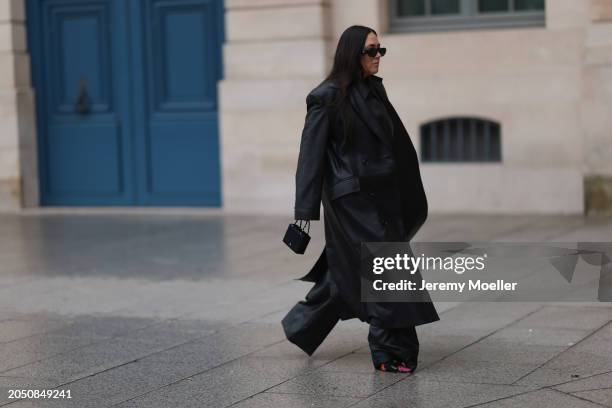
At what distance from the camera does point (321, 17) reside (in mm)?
13688

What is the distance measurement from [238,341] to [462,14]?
275 inches

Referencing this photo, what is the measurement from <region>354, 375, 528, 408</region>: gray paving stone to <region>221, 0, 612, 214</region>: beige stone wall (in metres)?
6.78

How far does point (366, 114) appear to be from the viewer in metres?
6.54

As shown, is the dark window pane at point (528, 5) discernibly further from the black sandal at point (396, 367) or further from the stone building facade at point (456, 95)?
the black sandal at point (396, 367)

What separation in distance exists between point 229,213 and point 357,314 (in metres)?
7.75

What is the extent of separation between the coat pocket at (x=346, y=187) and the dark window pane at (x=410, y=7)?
24.9 ft

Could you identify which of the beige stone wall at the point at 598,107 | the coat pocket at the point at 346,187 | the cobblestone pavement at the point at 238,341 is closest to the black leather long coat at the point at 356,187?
the coat pocket at the point at 346,187

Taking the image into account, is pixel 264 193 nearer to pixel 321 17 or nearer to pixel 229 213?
Result: pixel 229 213

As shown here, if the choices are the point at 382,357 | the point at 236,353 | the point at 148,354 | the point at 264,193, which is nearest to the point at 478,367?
the point at 382,357

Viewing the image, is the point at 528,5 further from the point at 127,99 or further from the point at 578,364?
the point at 578,364

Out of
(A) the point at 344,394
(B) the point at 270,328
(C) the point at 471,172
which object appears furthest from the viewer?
(C) the point at 471,172

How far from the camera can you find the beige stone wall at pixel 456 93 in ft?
41.9

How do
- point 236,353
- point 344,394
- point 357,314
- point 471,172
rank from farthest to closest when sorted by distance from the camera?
point 471,172, point 236,353, point 357,314, point 344,394

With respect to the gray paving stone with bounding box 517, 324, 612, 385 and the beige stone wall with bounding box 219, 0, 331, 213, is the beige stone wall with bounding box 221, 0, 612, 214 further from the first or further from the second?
the gray paving stone with bounding box 517, 324, 612, 385
